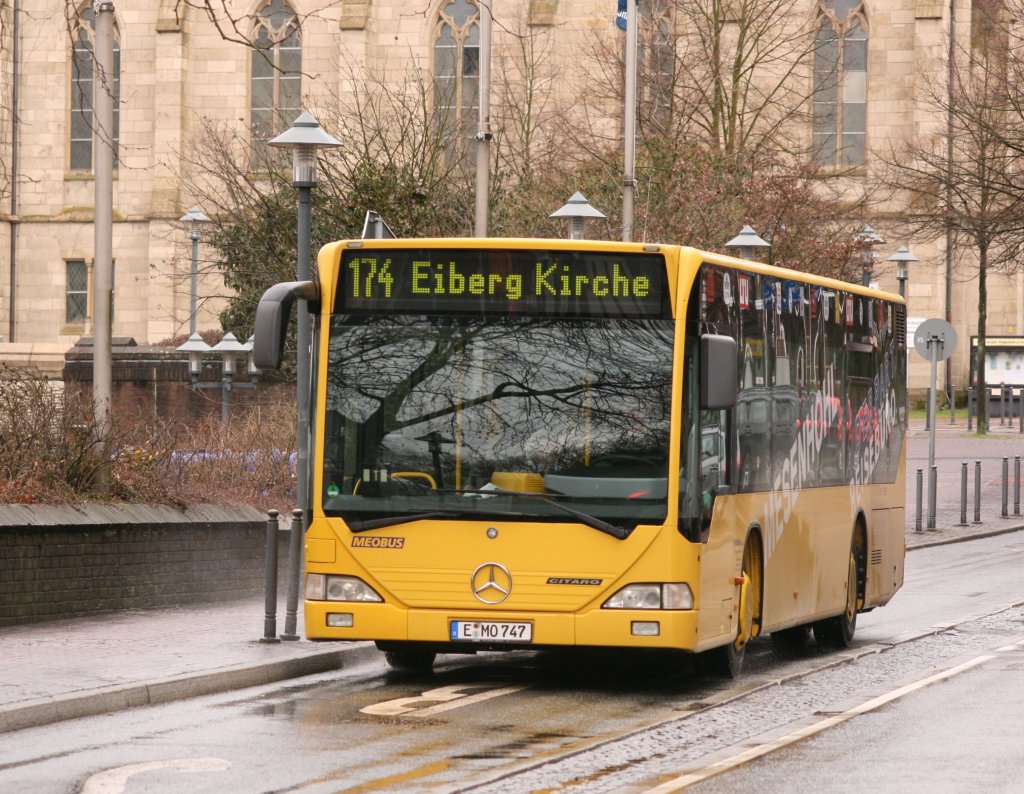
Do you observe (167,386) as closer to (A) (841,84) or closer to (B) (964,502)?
(B) (964,502)

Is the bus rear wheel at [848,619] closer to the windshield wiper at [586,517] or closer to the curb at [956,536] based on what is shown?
the windshield wiper at [586,517]

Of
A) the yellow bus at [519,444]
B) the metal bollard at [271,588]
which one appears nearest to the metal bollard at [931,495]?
the metal bollard at [271,588]

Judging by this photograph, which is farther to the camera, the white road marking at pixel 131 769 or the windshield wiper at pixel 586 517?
the windshield wiper at pixel 586 517

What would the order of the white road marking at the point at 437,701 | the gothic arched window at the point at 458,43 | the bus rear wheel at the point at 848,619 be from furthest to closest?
the gothic arched window at the point at 458,43, the bus rear wheel at the point at 848,619, the white road marking at the point at 437,701

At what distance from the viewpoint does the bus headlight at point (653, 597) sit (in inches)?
463

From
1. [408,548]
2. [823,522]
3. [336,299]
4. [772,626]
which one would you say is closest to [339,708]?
[408,548]

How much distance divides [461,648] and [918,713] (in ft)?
8.83

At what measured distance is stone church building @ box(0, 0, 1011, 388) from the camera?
5806 centimetres

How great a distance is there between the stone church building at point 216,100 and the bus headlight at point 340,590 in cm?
4337

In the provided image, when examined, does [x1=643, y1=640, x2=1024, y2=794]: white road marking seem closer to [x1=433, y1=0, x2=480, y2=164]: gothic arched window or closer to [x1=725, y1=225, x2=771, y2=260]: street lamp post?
[x1=725, y1=225, x2=771, y2=260]: street lamp post

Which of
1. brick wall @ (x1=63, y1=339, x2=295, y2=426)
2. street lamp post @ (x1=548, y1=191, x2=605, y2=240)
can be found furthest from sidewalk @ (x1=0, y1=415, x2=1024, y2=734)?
brick wall @ (x1=63, y1=339, x2=295, y2=426)

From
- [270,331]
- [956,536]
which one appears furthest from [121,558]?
[956,536]

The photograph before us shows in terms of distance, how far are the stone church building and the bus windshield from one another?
43019 mm

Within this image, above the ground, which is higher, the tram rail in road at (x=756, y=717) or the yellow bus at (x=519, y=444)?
the yellow bus at (x=519, y=444)
